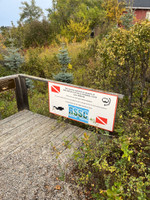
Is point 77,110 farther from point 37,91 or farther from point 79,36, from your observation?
point 79,36

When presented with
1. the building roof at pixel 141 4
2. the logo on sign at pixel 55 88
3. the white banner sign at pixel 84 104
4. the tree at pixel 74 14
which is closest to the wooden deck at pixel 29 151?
the white banner sign at pixel 84 104

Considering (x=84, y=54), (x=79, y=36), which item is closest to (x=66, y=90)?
(x=84, y=54)

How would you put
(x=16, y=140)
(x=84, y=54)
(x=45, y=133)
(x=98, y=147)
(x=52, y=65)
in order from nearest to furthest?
(x=98, y=147)
(x=16, y=140)
(x=45, y=133)
(x=52, y=65)
(x=84, y=54)

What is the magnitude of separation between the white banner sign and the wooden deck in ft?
1.55

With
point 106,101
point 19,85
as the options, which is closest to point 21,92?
point 19,85

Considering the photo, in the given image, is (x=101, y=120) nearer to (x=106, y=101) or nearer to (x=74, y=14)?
(x=106, y=101)

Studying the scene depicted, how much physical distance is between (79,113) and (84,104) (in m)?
0.28

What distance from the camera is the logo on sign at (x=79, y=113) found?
11.3 feet

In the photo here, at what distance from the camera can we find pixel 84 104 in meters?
3.37

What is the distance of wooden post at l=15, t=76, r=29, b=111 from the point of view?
4.41 meters

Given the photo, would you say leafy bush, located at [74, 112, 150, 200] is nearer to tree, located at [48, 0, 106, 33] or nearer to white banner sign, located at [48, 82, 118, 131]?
white banner sign, located at [48, 82, 118, 131]

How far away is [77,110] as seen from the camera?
3.55 meters

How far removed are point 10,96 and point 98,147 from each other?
19.2 ft

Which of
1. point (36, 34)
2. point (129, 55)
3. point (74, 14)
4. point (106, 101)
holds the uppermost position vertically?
point (74, 14)
